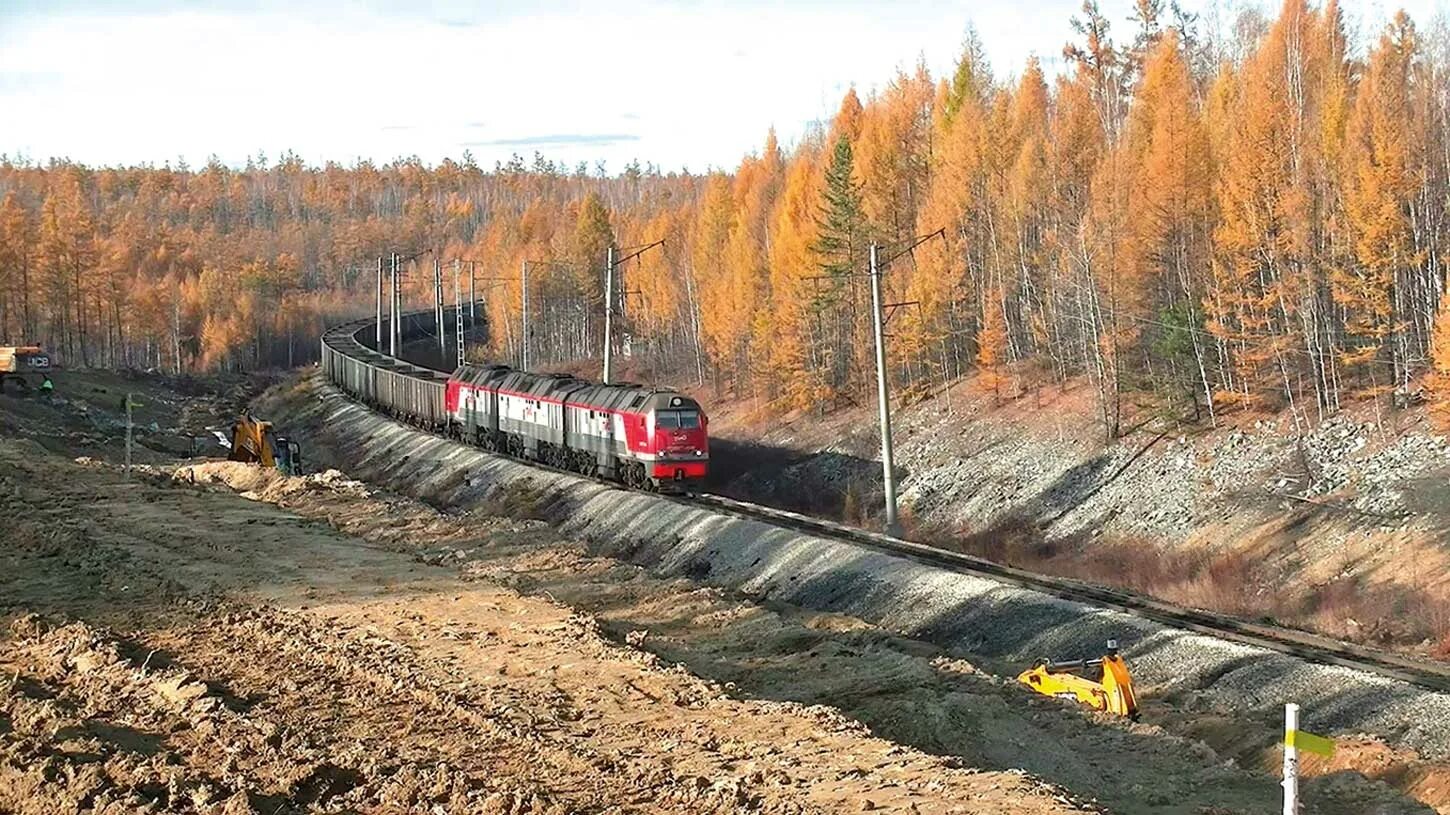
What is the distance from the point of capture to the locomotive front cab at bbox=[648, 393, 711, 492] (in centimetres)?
3622

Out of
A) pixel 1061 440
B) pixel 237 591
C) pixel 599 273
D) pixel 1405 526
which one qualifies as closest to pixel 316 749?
pixel 237 591

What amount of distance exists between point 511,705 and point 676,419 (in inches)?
870

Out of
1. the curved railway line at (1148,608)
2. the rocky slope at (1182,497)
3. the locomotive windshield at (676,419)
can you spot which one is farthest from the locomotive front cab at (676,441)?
the rocky slope at (1182,497)

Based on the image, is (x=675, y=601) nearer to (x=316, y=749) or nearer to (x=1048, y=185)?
(x=316, y=749)

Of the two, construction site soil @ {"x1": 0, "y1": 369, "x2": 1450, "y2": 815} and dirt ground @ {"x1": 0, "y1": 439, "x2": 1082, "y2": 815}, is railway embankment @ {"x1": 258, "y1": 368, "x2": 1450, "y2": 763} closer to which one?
construction site soil @ {"x1": 0, "y1": 369, "x2": 1450, "y2": 815}

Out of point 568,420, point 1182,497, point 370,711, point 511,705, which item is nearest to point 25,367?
point 568,420

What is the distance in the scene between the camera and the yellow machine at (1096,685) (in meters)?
16.5

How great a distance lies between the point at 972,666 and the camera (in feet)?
60.0

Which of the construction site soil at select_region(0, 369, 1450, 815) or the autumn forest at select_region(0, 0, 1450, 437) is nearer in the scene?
the construction site soil at select_region(0, 369, 1450, 815)

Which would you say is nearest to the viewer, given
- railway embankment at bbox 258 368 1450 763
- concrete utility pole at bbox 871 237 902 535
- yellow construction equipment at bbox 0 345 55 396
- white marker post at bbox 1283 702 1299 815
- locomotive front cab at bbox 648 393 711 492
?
white marker post at bbox 1283 702 1299 815

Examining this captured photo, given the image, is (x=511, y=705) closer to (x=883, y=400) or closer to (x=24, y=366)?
(x=883, y=400)

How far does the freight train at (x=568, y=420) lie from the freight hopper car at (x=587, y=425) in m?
0.03

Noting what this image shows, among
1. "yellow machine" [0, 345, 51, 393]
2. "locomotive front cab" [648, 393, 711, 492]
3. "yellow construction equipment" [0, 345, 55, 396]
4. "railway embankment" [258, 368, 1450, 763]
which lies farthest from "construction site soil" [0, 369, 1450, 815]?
"yellow machine" [0, 345, 51, 393]

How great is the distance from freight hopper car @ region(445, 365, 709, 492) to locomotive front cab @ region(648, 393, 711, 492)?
0.03 metres
